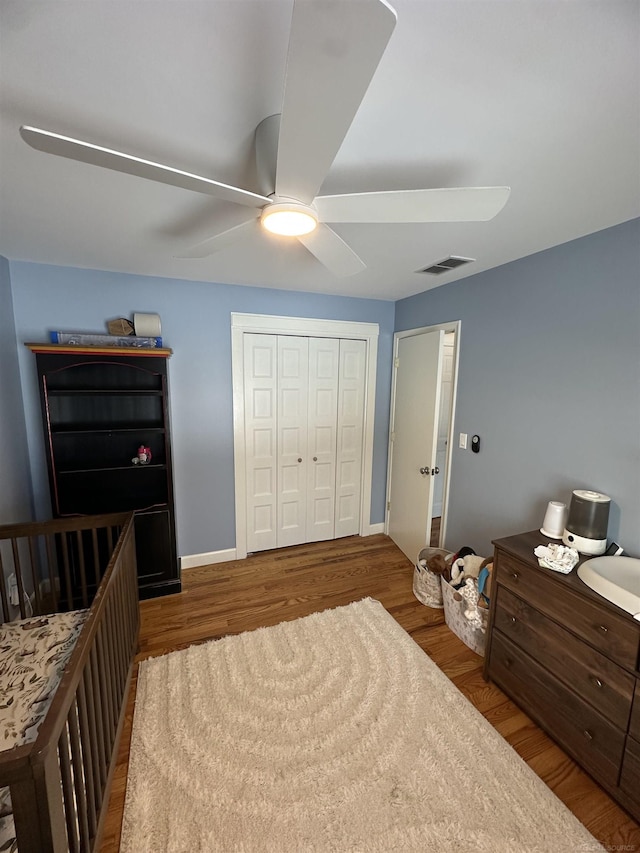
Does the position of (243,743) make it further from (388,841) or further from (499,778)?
(499,778)

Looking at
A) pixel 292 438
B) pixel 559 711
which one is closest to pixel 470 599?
pixel 559 711

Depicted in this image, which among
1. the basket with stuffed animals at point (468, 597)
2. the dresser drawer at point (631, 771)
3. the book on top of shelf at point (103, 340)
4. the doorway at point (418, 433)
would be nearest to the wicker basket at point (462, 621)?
the basket with stuffed animals at point (468, 597)

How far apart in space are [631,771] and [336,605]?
5.29 feet

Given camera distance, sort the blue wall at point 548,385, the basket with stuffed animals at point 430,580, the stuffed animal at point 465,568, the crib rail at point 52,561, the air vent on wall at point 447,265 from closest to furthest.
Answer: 1. the blue wall at point 548,385
2. the crib rail at point 52,561
3. the air vent on wall at point 447,265
4. the stuffed animal at point 465,568
5. the basket with stuffed animals at point 430,580

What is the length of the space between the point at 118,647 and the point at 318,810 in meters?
1.07

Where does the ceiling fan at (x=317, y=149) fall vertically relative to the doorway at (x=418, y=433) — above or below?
above

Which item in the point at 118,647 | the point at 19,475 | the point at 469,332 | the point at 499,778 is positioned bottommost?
the point at 499,778

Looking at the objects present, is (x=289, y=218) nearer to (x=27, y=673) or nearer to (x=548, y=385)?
(x=548, y=385)

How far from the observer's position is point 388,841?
1.24 m

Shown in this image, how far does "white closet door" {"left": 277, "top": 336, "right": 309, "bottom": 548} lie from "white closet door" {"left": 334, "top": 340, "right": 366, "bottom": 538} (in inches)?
13.7

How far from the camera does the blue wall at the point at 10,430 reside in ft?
6.89

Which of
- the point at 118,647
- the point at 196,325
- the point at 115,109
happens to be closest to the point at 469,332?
the point at 196,325

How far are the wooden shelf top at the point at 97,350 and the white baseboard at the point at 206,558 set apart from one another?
170 centimetres

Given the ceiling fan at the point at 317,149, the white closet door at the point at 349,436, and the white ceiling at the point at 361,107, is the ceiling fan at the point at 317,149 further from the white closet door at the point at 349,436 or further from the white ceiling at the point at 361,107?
the white closet door at the point at 349,436
